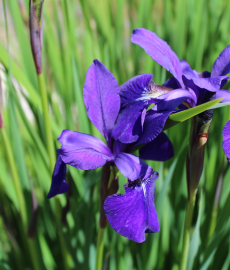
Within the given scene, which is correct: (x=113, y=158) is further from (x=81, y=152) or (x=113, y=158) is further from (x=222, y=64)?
(x=222, y=64)

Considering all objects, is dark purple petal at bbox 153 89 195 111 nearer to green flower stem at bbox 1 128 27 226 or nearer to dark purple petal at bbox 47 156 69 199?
dark purple petal at bbox 47 156 69 199

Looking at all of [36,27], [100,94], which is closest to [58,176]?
[100,94]

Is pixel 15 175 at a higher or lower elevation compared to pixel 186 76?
lower

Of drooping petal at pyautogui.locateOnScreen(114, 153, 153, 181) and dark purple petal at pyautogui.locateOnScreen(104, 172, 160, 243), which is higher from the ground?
drooping petal at pyautogui.locateOnScreen(114, 153, 153, 181)

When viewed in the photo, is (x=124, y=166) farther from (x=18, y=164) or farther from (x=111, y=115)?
(x=18, y=164)

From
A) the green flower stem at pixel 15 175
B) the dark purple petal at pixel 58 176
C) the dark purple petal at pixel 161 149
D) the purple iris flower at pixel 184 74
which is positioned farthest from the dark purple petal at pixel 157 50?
the green flower stem at pixel 15 175

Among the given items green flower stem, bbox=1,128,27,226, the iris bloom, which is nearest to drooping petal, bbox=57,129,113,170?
the iris bloom
